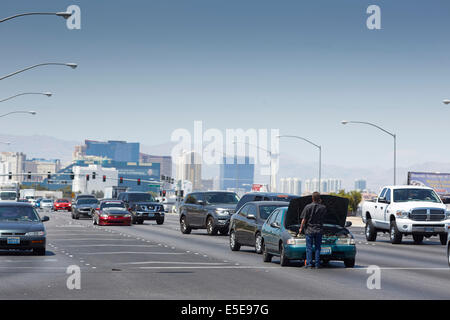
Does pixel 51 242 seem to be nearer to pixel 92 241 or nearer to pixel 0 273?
pixel 92 241

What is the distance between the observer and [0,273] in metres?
18.3

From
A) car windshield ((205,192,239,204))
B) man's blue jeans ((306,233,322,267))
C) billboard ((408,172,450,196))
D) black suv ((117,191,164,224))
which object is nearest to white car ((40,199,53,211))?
billboard ((408,172,450,196))

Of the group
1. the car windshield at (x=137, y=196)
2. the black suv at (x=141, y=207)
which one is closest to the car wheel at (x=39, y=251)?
the black suv at (x=141, y=207)

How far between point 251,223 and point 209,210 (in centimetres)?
1187

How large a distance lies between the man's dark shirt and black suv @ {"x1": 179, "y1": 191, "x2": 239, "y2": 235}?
15.7 metres

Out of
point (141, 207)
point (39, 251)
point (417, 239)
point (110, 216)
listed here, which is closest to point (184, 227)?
point (417, 239)

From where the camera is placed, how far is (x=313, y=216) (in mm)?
20094

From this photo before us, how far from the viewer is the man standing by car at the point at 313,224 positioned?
2005 cm

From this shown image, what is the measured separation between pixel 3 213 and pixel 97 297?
11.9m

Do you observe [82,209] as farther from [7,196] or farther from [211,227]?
[7,196]

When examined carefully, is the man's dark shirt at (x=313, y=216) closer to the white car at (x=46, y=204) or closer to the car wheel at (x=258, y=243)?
the car wheel at (x=258, y=243)

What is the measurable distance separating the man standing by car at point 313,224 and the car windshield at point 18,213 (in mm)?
8850

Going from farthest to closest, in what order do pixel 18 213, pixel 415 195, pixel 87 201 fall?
pixel 87 201, pixel 415 195, pixel 18 213
